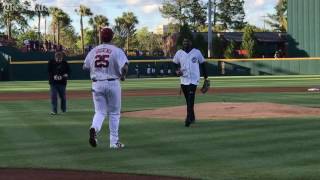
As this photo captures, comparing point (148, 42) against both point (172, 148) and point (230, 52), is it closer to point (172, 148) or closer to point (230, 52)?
point (230, 52)

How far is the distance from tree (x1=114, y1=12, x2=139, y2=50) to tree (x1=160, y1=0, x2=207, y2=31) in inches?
227

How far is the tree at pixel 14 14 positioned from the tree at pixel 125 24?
1030 inches

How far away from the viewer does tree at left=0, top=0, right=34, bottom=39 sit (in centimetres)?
7562

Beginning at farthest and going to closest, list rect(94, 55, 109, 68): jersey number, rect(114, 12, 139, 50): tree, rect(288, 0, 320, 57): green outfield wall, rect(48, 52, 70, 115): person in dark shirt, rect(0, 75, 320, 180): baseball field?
rect(114, 12, 139, 50): tree → rect(288, 0, 320, 57): green outfield wall → rect(48, 52, 70, 115): person in dark shirt → rect(94, 55, 109, 68): jersey number → rect(0, 75, 320, 180): baseball field

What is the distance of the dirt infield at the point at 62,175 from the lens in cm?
745

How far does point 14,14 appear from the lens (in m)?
77.4

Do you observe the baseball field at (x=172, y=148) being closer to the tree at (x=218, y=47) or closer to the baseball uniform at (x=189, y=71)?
the baseball uniform at (x=189, y=71)

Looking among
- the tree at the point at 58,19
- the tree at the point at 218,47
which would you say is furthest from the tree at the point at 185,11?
the tree at the point at 218,47

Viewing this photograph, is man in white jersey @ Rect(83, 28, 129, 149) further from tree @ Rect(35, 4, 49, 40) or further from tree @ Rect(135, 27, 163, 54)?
tree @ Rect(135, 27, 163, 54)

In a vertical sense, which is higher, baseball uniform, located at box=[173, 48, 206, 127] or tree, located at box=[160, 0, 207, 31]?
tree, located at box=[160, 0, 207, 31]

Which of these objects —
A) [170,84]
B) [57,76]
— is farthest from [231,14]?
[57,76]

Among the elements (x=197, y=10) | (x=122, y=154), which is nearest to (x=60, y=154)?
(x=122, y=154)

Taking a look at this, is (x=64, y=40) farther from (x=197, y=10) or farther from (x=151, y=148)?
(x=151, y=148)

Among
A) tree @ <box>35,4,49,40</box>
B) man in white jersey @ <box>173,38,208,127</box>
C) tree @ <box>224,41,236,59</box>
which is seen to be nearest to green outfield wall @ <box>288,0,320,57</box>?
tree @ <box>224,41,236,59</box>
